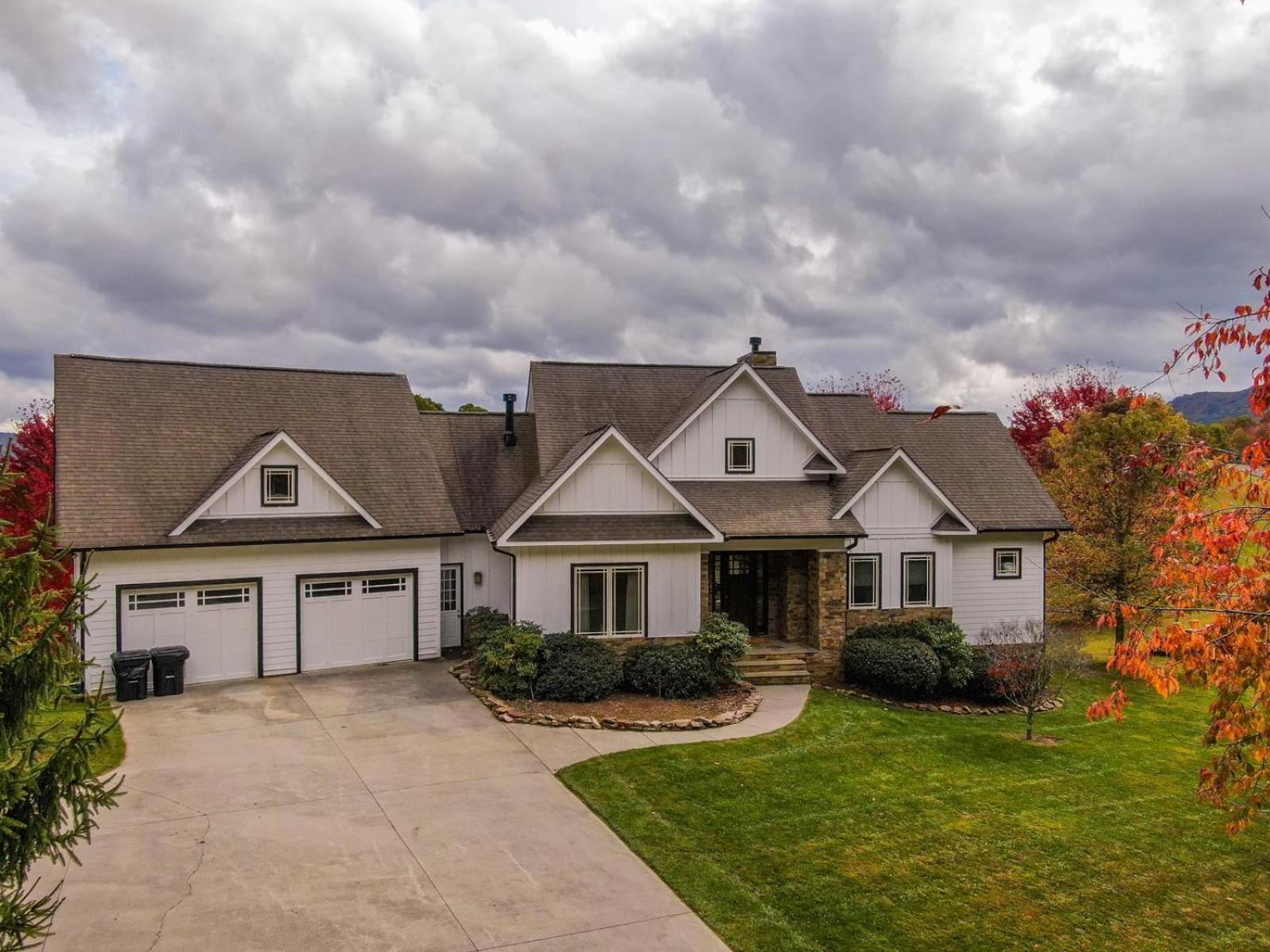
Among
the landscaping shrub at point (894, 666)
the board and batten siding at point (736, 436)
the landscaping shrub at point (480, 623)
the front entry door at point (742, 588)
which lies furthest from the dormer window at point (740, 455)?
the landscaping shrub at point (480, 623)

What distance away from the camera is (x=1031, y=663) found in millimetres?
17047

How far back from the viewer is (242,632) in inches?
725

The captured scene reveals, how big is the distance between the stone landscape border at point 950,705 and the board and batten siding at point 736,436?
5.69 metres

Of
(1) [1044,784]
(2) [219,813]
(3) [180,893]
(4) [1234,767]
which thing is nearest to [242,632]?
(2) [219,813]

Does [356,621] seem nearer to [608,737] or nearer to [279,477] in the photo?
[279,477]

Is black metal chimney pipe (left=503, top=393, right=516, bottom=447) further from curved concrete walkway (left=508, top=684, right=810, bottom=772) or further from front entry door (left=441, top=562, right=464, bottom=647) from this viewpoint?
curved concrete walkway (left=508, top=684, right=810, bottom=772)

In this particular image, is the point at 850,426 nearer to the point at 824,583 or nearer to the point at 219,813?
the point at 824,583

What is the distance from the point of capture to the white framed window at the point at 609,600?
19.2m

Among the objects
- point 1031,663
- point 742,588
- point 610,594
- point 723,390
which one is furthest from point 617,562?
point 1031,663

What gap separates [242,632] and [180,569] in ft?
6.07

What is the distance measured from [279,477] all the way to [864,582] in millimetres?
14074

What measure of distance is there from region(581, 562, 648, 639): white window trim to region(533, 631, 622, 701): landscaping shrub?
0.78 metres

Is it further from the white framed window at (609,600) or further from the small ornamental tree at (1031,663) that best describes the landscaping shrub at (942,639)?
the white framed window at (609,600)

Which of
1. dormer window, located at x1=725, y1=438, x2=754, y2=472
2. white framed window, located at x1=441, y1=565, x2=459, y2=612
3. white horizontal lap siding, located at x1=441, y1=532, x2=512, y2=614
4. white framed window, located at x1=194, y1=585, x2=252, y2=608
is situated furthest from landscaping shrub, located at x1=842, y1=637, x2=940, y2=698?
white framed window, located at x1=194, y1=585, x2=252, y2=608
